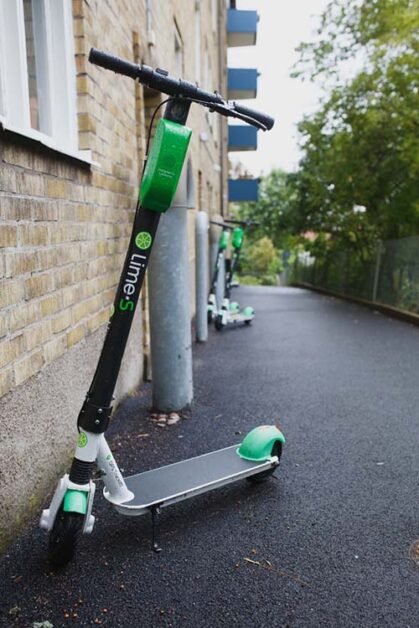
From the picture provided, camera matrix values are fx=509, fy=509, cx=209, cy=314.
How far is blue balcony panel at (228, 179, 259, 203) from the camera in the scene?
22531mm

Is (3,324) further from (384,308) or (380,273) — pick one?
(380,273)

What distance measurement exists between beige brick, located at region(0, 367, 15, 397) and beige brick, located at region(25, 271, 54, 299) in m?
0.38

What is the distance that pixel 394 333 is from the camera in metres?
8.11

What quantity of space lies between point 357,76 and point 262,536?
10.1m

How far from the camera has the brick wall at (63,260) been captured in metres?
2.19

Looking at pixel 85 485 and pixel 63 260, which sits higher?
pixel 63 260

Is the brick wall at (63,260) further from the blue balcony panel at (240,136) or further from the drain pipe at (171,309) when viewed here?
the blue balcony panel at (240,136)

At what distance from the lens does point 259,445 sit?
9.21 ft

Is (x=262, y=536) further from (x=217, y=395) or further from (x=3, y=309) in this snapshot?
(x=217, y=395)

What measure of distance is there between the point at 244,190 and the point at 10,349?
70.0 feet

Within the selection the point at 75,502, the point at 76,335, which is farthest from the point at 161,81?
the point at 75,502

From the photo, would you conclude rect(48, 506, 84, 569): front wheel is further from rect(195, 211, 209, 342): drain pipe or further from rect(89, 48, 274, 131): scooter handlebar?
rect(195, 211, 209, 342): drain pipe

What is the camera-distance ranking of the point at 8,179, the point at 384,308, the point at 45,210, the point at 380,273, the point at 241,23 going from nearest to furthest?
the point at 8,179 < the point at 45,210 < the point at 384,308 < the point at 380,273 < the point at 241,23

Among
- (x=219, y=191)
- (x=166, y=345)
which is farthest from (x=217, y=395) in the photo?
(x=219, y=191)
